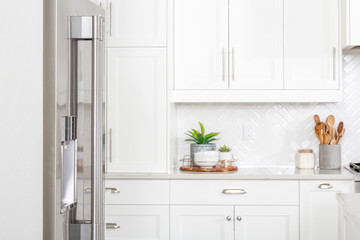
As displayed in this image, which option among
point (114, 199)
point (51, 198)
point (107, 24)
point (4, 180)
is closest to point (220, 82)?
point (107, 24)

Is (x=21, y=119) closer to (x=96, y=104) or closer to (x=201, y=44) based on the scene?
(x=96, y=104)

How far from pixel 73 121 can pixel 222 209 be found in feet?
6.29

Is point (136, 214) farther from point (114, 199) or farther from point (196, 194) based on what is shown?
point (196, 194)

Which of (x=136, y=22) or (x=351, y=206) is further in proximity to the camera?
(x=136, y=22)

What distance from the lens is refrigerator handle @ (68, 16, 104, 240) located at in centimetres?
120

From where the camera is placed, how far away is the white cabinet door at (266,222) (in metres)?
2.93

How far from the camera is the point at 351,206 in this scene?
1.84 metres

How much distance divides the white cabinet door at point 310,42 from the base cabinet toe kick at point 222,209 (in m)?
0.70

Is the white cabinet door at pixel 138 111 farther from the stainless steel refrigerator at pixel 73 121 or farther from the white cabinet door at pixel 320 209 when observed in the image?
the stainless steel refrigerator at pixel 73 121

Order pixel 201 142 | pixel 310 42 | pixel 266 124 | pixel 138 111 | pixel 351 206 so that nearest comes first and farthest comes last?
pixel 351 206, pixel 138 111, pixel 310 42, pixel 201 142, pixel 266 124

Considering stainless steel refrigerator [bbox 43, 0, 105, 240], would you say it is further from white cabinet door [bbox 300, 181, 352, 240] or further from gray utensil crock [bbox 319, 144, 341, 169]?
gray utensil crock [bbox 319, 144, 341, 169]

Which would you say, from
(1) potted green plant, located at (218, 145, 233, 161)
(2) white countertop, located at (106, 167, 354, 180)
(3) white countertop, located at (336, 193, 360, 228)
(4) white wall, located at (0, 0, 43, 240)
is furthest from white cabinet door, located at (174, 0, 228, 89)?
(4) white wall, located at (0, 0, 43, 240)

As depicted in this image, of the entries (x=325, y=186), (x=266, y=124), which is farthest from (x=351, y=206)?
(x=266, y=124)

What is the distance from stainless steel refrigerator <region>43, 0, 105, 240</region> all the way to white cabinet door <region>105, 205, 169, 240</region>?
1.68m
